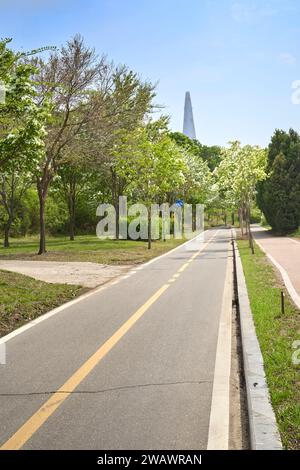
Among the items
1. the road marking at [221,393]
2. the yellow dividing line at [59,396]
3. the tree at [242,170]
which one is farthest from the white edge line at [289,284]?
the tree at [242,170]

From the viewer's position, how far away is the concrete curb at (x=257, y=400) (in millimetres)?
3994

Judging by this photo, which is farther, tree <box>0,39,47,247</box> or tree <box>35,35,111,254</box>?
tree <box>35,35,111,254</box>

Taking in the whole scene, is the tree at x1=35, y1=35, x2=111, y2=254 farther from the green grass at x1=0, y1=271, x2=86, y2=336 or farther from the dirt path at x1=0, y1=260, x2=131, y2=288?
the green grass at x1=0, y1=271, x2=86, y2=336

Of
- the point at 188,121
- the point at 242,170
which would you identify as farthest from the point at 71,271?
the point at 188,121

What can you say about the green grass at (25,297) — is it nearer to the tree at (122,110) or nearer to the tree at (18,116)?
the tree at (18,116)

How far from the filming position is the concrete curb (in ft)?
13.1

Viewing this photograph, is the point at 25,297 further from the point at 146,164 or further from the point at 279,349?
the point at 146,164

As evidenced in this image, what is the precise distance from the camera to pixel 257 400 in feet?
15.8

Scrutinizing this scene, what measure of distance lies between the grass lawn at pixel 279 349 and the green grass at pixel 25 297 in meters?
4.44

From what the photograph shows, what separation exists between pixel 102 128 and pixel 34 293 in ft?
54.0

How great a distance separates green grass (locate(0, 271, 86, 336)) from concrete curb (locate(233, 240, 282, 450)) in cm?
423

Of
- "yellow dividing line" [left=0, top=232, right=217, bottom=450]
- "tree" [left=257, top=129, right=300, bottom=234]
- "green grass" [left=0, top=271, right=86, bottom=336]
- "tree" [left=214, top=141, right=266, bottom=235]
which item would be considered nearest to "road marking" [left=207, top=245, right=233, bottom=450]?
"yellow dividing line" [left=0, top=232, right=217, bottom=450]
